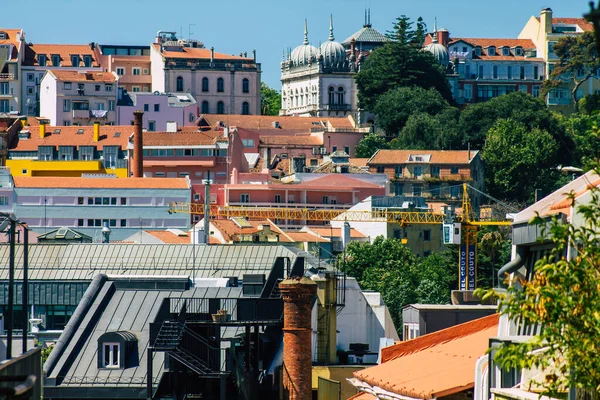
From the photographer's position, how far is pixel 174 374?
46.6 m

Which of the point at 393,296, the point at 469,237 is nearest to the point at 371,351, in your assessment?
the point at 393,296

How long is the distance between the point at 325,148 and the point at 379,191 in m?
29.1

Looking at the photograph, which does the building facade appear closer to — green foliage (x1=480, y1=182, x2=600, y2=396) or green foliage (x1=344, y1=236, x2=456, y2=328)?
green foliage (x1=344, y1=236, x2=456, y2=328)

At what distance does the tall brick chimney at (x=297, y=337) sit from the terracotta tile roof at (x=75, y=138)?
428ft

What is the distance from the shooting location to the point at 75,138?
582 ft

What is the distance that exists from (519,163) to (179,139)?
30418 millimetres

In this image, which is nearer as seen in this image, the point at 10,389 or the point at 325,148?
the point at 10,389

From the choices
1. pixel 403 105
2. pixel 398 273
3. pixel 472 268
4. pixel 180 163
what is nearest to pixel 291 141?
pixel 403 105

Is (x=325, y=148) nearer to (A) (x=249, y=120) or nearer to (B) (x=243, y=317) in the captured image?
(A) (x=249, y=120)

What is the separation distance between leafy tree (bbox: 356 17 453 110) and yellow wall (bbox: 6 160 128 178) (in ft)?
111

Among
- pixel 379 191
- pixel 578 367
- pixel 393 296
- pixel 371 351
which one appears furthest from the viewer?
pixel 379 191

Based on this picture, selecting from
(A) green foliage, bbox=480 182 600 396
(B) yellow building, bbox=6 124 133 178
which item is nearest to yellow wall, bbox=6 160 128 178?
(B) yellow building, bbox=6 124 133 178

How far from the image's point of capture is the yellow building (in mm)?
171125

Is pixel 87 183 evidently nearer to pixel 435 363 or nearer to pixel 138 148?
pixel 138 148
